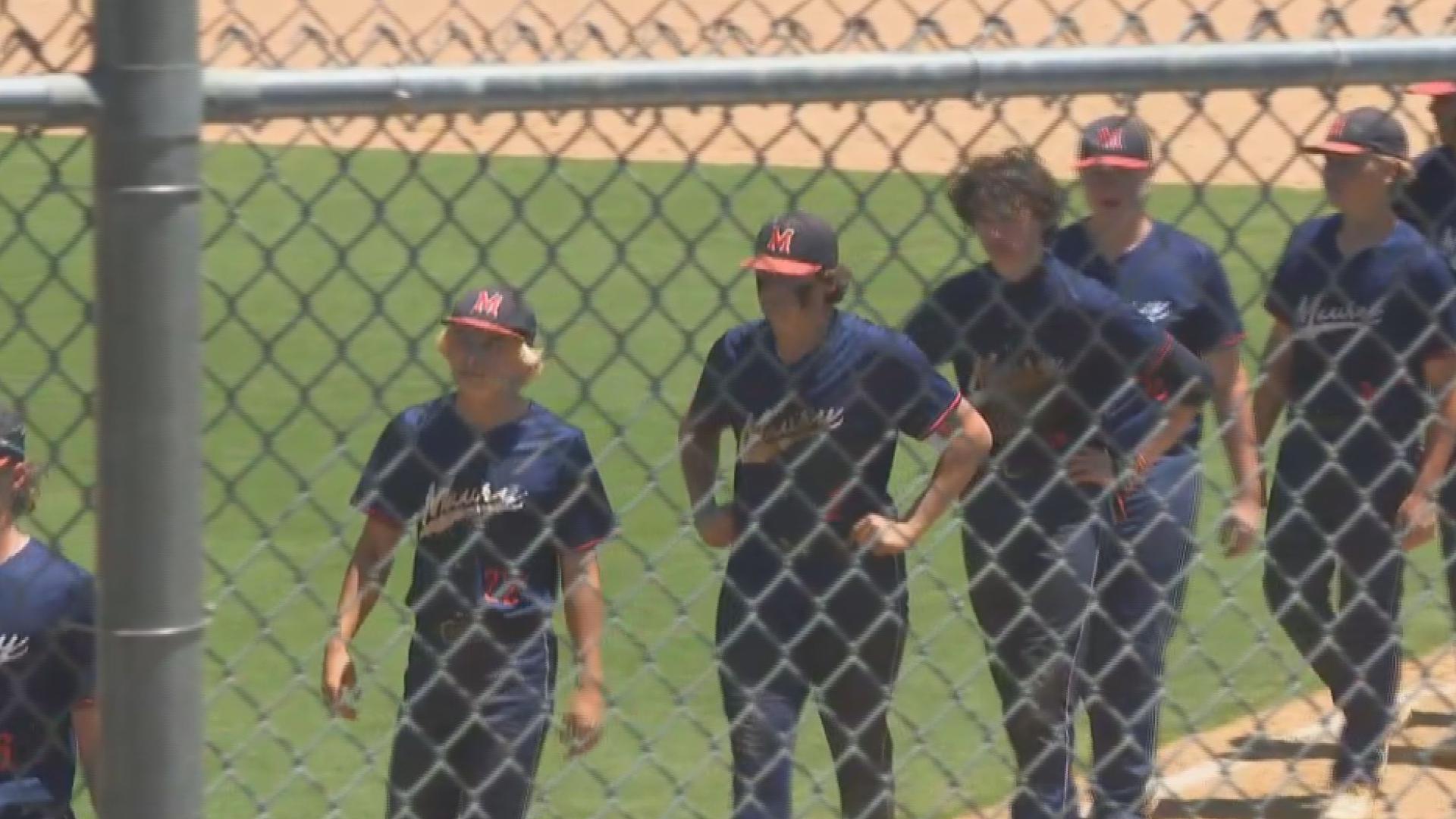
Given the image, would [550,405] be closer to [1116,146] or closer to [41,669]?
[1116,146]

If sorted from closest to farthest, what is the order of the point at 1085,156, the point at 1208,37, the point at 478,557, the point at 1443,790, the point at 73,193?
the point at 73,193, the point at 1208,37, the point at 478,557, the point at 1085,156, the point at 1443,790

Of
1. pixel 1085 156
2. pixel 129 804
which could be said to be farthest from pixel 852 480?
pixel 129 804

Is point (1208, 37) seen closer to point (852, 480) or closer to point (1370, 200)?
point (852, 480)

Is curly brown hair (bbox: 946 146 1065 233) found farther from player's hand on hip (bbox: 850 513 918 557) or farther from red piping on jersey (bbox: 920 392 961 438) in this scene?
player's hand on hip (bbox: 850 513 918 557)

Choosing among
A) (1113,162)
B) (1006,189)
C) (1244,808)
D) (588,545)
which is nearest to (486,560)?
(588,545)

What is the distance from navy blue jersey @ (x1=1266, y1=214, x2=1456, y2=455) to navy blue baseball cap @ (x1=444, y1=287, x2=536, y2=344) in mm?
1745

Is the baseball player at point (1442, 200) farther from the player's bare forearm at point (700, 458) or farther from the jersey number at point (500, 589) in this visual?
the jersey number at point (500, 589)

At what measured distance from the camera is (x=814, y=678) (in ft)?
17.2

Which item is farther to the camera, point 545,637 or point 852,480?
point 545,637

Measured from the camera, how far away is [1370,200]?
5.79 m

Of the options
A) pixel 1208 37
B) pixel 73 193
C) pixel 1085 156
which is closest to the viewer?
→ pixel 73 193

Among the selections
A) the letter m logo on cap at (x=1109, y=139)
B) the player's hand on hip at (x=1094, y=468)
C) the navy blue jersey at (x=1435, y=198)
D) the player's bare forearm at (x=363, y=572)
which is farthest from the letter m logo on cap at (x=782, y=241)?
the navy blue jersey at (x=1435, y=198)

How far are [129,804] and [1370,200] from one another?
12.6ft

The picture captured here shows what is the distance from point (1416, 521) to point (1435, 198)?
1286mm
